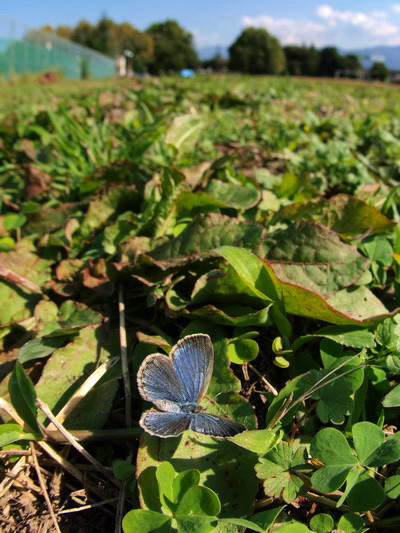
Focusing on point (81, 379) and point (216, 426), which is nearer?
point (216, 426)

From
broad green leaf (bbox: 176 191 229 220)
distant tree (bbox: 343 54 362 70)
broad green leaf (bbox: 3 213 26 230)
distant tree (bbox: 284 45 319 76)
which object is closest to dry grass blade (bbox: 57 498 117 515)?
broad green leaf (bbox: 176 191 229 220)

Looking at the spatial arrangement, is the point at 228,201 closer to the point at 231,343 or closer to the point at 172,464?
the point at 231,343

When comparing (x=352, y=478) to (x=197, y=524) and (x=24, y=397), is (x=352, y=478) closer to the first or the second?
(x=197, y=524)

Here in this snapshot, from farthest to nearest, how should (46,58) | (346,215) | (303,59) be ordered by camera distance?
(303,59), (46,58), (346,215)

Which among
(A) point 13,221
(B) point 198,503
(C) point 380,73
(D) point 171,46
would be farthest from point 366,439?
(D) point 171,46

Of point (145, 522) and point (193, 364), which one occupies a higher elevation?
point (193, 364)

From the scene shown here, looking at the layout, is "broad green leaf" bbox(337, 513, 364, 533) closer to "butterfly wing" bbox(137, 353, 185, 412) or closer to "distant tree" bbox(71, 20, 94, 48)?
"butterfly wing" bbox(137, 353, 185, 412)
